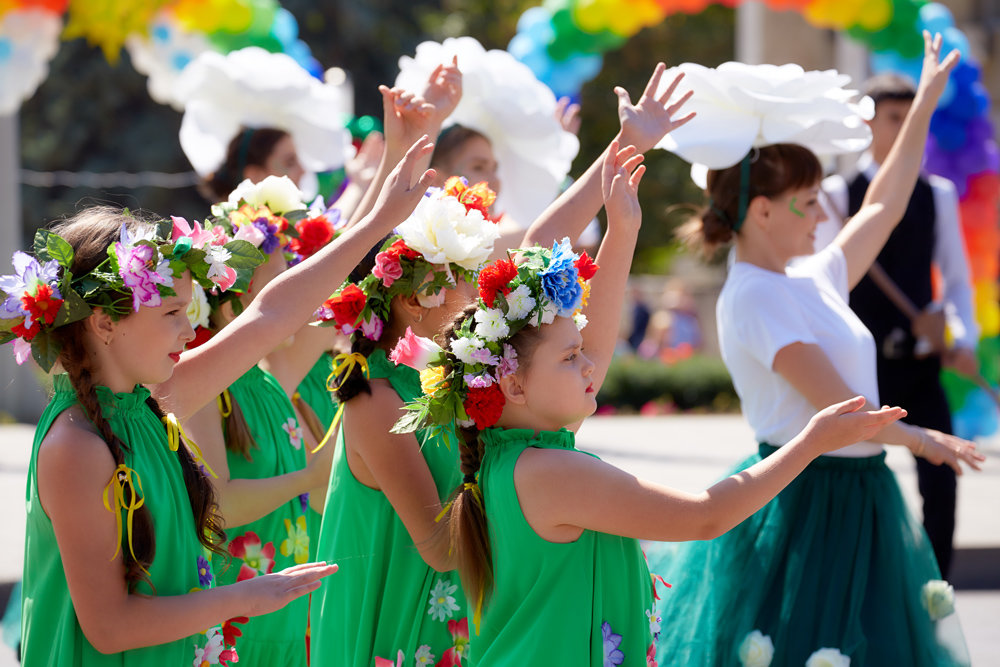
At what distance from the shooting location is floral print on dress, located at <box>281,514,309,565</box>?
332 centimetres

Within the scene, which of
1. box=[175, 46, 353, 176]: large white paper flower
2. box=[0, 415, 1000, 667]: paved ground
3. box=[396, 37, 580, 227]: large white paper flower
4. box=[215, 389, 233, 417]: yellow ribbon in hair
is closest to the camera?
box=[215, 389, 233, 417]: yellow ribbon in hair

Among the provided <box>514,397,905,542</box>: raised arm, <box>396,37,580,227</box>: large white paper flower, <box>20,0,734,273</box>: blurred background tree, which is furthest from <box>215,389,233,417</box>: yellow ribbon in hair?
<box>20,0,734,273</box>: blurred background tree

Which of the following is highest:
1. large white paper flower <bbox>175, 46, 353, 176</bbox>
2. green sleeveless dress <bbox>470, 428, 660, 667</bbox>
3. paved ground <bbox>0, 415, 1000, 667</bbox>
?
large white paper flower <bbox>175, 46, 353, 176</bbox>

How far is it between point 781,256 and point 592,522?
56.1 inches

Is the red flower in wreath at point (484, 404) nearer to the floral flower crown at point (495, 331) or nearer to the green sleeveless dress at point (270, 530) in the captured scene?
the floral flower crown at point (495, 331)

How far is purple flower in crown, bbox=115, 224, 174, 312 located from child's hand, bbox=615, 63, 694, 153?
1077mm

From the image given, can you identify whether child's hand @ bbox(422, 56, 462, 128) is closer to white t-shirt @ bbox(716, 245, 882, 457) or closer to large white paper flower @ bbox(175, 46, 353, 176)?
white t-shirt @ bbox(716, 245, 882, 457)

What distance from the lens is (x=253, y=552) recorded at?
10.6 ft

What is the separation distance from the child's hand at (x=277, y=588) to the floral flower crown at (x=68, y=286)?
0.51m

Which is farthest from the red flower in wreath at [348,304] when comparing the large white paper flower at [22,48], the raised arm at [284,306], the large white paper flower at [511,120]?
the large white paper flower at [22,48]

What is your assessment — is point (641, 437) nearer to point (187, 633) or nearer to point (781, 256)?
point (781, 256)

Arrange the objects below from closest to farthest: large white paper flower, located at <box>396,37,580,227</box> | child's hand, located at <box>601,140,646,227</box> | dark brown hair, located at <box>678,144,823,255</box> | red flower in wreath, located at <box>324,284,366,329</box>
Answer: child's hand, located at <box>601,140,646,227</box>, red flower in wreath, located at <box>324,284,366,329</box>, dark brown hair, located at <box>678,144,823,255</box>, large white paper flower, located at <box>396,37,580,227</box>

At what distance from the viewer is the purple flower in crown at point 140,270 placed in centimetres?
216

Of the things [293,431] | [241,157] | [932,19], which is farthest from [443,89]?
[932,19]
